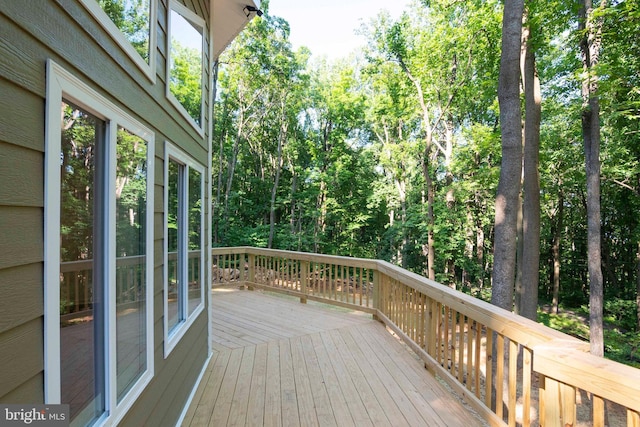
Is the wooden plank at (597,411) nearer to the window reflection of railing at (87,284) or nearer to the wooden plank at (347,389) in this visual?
the wooden plank at (347,389)

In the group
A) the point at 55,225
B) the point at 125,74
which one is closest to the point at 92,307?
the point at 55,225

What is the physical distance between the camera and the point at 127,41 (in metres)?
1.49

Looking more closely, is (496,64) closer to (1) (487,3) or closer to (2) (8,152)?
(1) (487,3)

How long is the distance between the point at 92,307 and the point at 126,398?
489 mm

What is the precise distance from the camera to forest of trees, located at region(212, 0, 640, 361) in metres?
6.48

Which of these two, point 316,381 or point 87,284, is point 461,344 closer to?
point 316,381

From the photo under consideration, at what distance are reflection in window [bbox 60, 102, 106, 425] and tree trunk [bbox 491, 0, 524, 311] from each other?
4253 millimetres

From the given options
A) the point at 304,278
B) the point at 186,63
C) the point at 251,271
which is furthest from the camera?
the point at 251,271

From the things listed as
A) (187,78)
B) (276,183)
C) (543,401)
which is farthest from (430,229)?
(543,401)

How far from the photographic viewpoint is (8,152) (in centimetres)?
79

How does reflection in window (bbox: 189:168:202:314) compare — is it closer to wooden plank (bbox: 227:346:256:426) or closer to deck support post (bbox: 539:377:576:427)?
wooden plank (bbox: 227:346:256:426)

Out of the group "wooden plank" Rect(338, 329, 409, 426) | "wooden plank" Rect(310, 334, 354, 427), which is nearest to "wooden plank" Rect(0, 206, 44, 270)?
"wooden plank" Rect(310, 334, 354, 427)

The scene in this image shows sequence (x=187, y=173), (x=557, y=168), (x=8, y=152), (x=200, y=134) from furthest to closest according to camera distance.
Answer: (x=557, y=168)
(x=200, y=134)
(x=187, y=173)
(x=8, y=152)

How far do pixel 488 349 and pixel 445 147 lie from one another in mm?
12025
